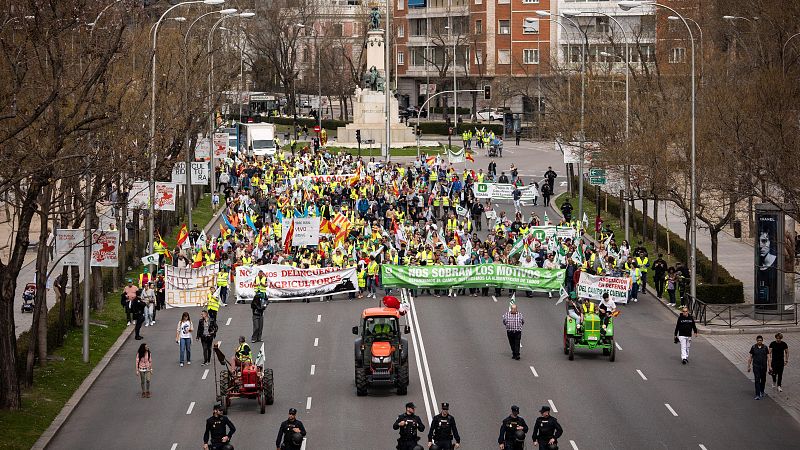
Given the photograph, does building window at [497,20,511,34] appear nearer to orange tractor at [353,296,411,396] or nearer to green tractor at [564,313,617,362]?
green tractor at [564,313,617,362]

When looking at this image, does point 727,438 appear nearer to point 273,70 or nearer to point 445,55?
point 445,55

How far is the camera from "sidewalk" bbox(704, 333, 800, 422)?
3331 cm

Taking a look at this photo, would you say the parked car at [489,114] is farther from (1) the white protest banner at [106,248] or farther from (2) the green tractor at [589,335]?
(2) the green tractor at [589,335]

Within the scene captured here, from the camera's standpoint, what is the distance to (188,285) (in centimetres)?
4550

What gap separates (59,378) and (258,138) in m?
63.6

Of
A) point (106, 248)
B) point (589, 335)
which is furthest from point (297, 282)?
point (589, 335)

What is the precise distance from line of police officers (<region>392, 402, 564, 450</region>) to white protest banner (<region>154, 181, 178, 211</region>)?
24694 mm

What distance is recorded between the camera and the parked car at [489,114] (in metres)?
129

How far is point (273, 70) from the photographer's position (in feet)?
483

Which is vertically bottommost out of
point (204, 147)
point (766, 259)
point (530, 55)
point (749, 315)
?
point (749, 315)

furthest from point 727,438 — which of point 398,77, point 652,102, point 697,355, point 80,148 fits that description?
point 398,77

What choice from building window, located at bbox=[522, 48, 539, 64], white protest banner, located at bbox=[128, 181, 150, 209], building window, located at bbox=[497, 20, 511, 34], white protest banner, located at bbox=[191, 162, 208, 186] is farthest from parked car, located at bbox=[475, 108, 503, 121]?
white protest banner, located at bbox=[128, 181, 150, 209]

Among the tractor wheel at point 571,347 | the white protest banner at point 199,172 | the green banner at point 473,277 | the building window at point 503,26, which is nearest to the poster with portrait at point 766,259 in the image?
the green banner at point 473,277

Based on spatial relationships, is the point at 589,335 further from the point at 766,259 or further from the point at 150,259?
the point at 150,259
